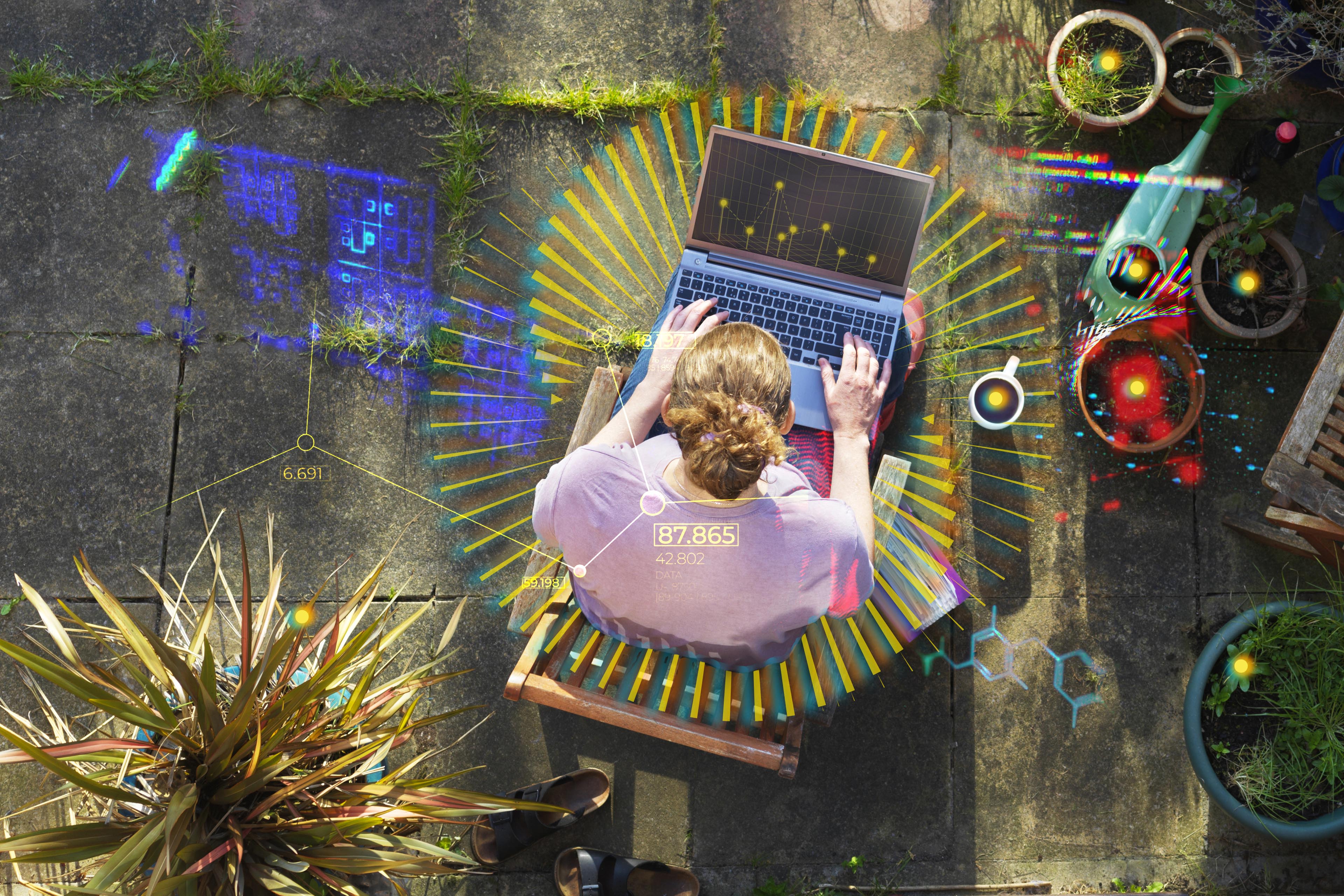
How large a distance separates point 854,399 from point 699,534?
72 centimetres

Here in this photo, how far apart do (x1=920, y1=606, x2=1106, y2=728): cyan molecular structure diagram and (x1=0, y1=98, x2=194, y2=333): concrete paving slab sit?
2877 millimetres

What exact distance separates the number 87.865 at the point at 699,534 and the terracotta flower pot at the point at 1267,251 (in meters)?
1.87

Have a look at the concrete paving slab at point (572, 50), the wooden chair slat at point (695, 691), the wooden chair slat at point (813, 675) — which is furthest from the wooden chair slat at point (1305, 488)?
the concrete paving slab at point (572, 50)

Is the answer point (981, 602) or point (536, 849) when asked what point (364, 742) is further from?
point (981, 602)

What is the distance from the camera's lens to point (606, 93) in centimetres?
282

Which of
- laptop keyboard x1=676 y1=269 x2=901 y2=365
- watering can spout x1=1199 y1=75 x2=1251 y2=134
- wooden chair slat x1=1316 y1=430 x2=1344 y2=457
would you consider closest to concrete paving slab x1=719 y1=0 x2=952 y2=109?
watering can spout x1=1199 y1=75 x2=1251 y2=134

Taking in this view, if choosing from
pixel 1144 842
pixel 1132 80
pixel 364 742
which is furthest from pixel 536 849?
pixel 1132 80

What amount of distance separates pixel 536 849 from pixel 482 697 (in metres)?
0.51

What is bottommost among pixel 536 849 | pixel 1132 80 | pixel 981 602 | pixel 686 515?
pixel 536 849

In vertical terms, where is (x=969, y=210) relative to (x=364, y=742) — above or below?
above

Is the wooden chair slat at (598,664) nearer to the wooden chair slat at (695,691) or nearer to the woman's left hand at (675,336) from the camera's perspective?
the wooden chair slat at (695,691)

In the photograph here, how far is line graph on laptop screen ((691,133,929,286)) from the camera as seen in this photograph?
2.22 metres

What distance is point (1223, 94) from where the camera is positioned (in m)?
2.48

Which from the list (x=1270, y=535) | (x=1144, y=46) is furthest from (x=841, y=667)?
(x=1144, y=46)
